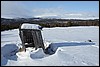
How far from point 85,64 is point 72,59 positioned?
99 cm

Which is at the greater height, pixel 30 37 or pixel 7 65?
pixel 7 65

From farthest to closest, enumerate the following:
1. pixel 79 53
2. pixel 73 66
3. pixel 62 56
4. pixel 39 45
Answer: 1. pixel 39 45
2. pixel 79 53
3. pixel 62 56
4. pixel 73 66

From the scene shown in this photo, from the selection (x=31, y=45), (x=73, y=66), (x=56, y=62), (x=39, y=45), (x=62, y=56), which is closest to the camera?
(x=73, y=66)

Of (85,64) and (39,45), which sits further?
(39,45)

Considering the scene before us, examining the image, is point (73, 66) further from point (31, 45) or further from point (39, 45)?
point (31, 45)

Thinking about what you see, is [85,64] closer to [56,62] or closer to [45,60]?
[56,62]

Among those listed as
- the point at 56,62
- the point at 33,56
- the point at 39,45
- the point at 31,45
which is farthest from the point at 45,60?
the point at 31,45

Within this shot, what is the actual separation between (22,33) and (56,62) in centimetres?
430

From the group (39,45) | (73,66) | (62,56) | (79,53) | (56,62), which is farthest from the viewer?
(39,45)

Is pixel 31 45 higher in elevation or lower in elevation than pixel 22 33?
lower

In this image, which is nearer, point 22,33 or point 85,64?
point 85,64

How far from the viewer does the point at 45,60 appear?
8.66 m

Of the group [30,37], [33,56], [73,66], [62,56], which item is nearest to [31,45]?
[30,37]

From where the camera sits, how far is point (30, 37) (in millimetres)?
13430
